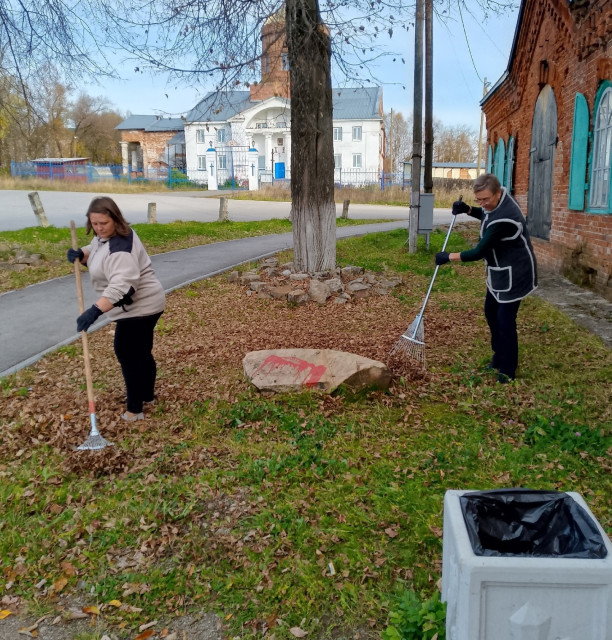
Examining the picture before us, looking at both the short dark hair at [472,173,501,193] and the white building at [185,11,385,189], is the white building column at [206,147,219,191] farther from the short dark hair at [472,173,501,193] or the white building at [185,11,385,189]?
the short dark hair at [472,173,501,193]

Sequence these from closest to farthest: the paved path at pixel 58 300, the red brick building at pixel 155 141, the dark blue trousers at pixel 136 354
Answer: the dark blue trousers at pixel 136 354
the paved path at pixel 58 300
the red brick building at pixel 155 141

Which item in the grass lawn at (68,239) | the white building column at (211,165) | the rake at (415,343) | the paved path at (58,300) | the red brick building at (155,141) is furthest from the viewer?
the red brick building at (155,141)

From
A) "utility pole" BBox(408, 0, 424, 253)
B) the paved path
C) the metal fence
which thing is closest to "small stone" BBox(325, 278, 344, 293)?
the paved path

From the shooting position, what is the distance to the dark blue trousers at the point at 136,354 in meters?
4.94

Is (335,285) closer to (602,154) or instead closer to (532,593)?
(602,154)

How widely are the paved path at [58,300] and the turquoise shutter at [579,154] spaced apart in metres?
6.44

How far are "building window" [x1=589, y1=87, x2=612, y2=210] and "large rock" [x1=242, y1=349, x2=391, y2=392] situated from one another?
529 cm

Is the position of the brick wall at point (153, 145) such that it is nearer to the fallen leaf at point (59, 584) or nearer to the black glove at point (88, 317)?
the black glove at point (88, 317)

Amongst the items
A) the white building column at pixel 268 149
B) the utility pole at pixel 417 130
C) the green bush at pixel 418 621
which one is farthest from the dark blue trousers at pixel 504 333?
the white building column at pixel 268 149

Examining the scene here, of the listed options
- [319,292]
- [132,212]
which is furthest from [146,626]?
[132,212]

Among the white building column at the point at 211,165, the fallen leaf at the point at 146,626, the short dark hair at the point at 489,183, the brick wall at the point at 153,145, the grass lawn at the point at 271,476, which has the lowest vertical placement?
the fallen leaf at the point at 146,626

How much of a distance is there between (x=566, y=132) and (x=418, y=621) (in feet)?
32.7

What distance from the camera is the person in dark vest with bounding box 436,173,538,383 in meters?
5.36

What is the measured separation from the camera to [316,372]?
5.54 meters
